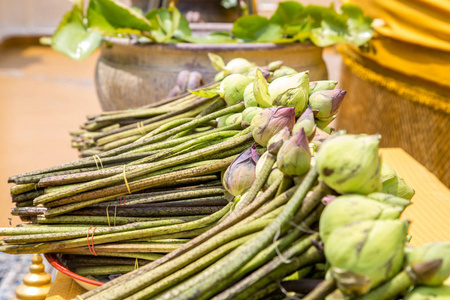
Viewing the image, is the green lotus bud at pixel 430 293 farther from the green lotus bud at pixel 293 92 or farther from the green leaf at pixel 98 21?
the green leaf at pixel 98 21

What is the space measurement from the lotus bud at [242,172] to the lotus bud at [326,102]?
0.11 metres

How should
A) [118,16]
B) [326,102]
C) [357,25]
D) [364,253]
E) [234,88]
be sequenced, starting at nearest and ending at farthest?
[364,253] → [326,102] → [234,88] → [118,16] → [357,25]

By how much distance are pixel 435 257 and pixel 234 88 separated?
1.35ft

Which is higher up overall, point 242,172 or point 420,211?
point 242,172

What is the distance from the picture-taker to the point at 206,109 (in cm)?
73

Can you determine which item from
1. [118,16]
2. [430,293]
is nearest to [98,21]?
[118,16]

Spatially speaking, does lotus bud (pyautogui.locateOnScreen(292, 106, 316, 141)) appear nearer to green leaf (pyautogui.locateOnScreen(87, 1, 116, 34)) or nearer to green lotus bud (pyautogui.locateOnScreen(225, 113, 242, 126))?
green lotus bud (pyautogui.locateOnScreen(225, 113, 242, 126))

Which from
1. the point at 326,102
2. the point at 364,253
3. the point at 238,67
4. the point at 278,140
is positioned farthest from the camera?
the point at 238,67

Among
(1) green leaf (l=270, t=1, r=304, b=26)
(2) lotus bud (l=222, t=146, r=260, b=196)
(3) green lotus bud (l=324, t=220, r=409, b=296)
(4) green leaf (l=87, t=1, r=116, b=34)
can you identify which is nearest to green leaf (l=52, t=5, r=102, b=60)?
(4) green leaf (l=87, t=1, r=116, b=34)

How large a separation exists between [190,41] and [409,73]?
0.74 meters

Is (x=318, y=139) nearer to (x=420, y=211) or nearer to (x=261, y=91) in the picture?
(x=261, y=91)

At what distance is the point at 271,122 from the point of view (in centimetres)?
52

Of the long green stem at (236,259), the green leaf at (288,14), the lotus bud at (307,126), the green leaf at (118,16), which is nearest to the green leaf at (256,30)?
the green leaf at (288,14)

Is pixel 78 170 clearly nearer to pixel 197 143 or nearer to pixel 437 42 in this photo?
pixel 197 143
